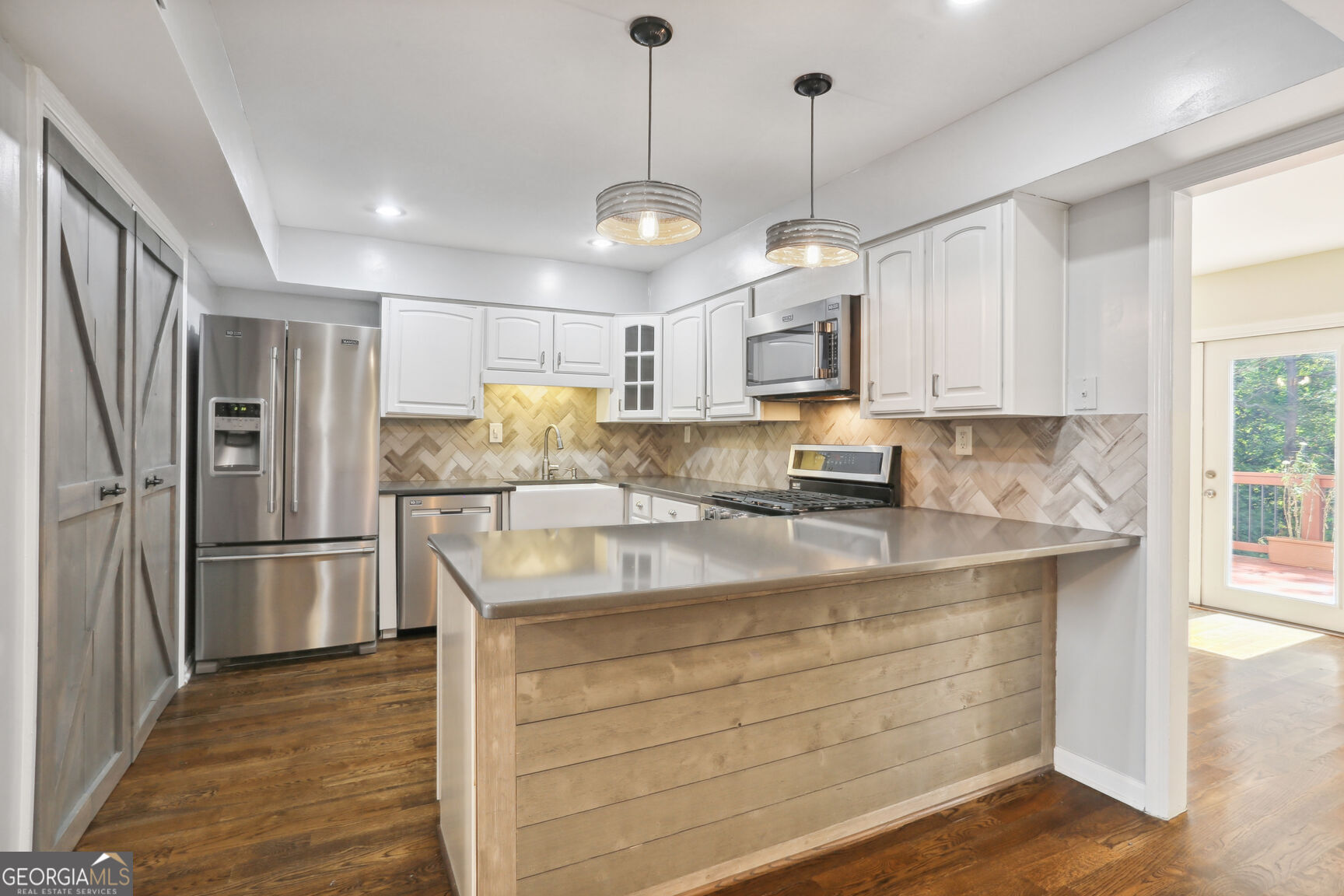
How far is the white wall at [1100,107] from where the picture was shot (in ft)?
5.49

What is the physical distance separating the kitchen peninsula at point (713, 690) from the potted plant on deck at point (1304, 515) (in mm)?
3205

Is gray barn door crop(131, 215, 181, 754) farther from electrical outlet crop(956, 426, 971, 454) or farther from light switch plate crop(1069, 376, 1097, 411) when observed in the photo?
light switch plate crop(1069, 376, 1097, 411)

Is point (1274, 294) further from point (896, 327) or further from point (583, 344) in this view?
point (583, 344)

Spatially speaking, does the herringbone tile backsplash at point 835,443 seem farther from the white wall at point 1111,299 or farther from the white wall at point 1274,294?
the white wall at point 1274,294

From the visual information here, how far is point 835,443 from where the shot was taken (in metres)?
3.70

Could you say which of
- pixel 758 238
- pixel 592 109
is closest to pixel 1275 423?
pixel 758 238

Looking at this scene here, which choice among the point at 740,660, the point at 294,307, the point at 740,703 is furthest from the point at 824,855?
the point at 294,307

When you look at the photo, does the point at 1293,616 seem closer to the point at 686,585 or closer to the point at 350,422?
the point at 686,585

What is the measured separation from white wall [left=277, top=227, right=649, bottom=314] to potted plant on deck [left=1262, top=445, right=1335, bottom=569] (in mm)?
4352

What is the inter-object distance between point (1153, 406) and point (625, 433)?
141 inches

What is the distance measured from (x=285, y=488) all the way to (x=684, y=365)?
238cm

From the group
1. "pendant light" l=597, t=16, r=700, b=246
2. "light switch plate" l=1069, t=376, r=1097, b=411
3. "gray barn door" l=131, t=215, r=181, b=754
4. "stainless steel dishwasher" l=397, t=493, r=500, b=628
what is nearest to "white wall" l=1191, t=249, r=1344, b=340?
"light switch plate" l=1069, t=376, r=1097, b=411

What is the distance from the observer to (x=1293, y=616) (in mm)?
4332

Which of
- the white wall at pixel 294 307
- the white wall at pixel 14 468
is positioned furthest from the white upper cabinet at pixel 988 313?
the white wall at pixel 294 307
